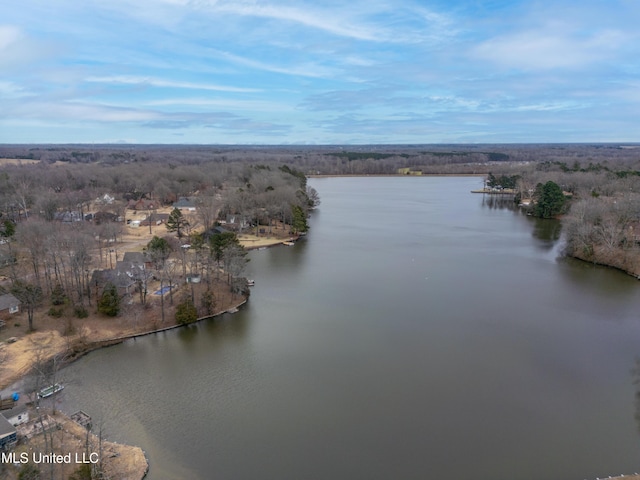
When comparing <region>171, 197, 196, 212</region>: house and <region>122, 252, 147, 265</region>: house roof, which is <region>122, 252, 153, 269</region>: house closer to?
<region>122, 252, 147, 265</region>: house roof

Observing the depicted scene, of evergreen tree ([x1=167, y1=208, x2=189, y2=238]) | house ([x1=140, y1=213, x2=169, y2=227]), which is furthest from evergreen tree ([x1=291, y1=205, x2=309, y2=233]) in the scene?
house ([x1=140, y1=213, x2=169, y2=227])

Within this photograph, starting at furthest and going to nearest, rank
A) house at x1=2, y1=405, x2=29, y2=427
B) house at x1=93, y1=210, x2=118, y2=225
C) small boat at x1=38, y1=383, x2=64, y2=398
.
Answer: house at x1=93, y1=210, x2=118, y2=225 → small boat at x1=38, y1=383, x2=64, y2=398 → house at x1=2, y1=405, x2=29, y2=427

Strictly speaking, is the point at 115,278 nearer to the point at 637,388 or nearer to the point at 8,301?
the point at 8,301

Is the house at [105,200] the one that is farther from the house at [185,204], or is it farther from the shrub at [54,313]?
the shrub at [54,313]

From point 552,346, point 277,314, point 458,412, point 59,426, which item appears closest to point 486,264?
point 552,346

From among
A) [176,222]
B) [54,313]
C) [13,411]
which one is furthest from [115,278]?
[176,222]

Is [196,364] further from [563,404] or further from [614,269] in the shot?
[614,269]

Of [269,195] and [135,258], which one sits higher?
[269,195]

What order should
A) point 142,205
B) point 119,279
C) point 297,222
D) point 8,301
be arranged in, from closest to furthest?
1. point 8,301
2. point 119,279
3. point 297,222
4. point 142,205
